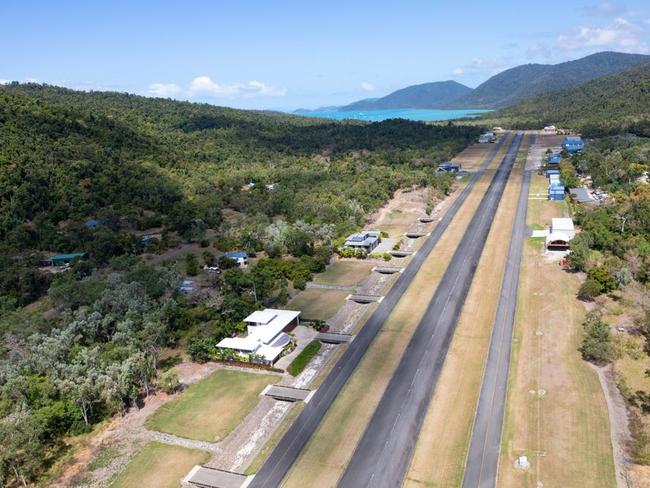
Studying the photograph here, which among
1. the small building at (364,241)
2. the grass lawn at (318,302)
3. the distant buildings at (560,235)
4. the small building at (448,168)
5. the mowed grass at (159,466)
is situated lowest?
the mowed grass at (159,466)

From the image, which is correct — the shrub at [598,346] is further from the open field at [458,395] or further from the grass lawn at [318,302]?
the grass lawn at [318,302]

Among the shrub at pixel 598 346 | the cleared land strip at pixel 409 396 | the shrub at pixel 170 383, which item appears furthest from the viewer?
the shrub at pixel 598 346

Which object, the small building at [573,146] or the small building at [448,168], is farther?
the small building at [573,146]

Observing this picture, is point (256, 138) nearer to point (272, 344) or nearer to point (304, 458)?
point (272, 344)

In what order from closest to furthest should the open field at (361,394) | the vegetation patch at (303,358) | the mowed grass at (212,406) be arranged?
1. the open field at (361,394)
2. the mowed grass at (212,406)
3. the vegetation patch at (303,358)

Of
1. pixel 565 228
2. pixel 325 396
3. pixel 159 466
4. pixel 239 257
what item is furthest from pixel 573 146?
pixel 159 466

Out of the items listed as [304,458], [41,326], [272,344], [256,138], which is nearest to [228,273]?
[272,344]

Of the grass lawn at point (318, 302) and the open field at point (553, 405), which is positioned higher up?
the grass lawn at point (318, 302)

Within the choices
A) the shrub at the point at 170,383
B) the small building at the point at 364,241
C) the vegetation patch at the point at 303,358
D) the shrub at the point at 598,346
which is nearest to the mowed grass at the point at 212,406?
the shrub at the point at 170,383

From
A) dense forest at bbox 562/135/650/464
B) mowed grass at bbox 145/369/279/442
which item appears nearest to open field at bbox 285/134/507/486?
mowed grass at bbox 145/369/279/442
